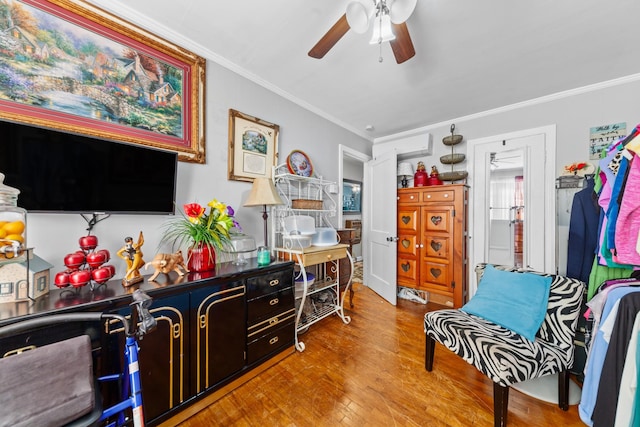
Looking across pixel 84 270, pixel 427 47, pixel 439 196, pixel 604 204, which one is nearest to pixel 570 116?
pixel 439 196

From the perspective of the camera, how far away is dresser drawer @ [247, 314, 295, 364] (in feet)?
5.69

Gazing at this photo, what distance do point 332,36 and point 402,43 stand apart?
428 mm

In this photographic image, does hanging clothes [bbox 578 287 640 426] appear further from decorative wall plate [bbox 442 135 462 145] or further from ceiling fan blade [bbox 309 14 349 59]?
decorative wall plate [bbox 442 135 462 145]

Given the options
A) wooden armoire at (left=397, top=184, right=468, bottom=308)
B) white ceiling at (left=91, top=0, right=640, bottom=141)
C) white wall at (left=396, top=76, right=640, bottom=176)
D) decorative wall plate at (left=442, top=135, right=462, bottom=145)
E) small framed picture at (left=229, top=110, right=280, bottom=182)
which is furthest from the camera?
decorative wall plate at (left=442, top=135, right=462, bottom=145)

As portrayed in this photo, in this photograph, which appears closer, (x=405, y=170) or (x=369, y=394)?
(x=369, y=394)

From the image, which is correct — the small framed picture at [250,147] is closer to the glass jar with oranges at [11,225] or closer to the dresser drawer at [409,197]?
the glass jar with oranges at [11,225]

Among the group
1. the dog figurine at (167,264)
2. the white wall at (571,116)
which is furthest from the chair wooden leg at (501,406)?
the white wall at (571,116)

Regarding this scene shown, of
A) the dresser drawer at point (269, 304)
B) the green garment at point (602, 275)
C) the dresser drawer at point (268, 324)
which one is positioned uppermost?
the green garment at point (602, 275)

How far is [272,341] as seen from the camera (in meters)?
1.87

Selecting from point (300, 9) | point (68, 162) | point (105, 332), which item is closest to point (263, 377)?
point (105, 332)

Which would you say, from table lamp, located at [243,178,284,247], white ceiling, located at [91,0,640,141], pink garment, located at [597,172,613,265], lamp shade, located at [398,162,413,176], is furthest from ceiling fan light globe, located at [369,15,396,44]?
lamp shade, located at [398,162,413,176]

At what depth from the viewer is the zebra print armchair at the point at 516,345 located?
1284 millimetres

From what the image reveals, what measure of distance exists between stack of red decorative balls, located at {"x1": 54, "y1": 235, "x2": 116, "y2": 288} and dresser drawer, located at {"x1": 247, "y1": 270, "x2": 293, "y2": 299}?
2.64ft

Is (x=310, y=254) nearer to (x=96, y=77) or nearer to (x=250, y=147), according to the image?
(x=250, y=147)
